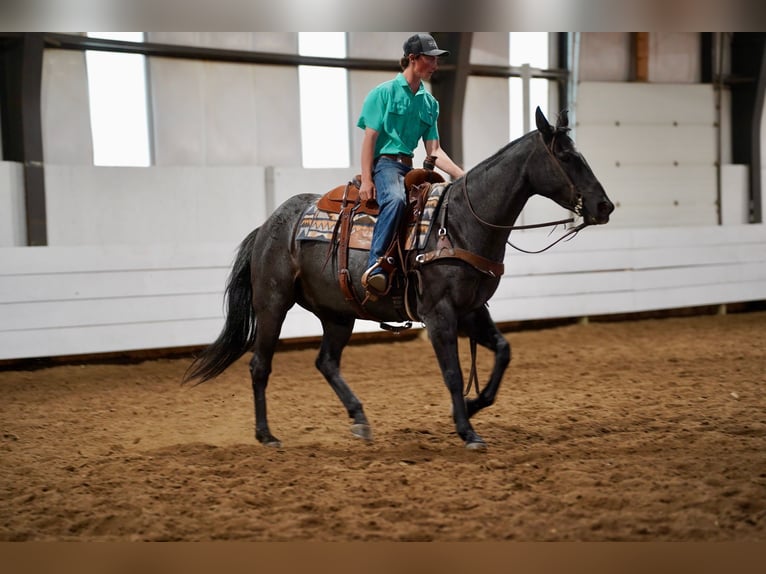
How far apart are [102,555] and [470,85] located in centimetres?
857

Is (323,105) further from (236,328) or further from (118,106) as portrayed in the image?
(236,328)

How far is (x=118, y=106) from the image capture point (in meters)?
8.59

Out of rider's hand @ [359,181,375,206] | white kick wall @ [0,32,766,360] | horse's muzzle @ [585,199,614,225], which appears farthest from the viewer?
white kick wall @ [0,32,766,360]

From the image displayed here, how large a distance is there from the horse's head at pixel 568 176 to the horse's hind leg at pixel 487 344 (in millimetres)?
854

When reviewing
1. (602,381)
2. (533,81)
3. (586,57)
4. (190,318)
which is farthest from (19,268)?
(586,57)

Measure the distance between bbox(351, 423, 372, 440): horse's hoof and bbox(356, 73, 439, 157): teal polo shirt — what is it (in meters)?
1.61

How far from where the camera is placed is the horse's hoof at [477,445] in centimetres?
451

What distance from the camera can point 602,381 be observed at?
22.8ft

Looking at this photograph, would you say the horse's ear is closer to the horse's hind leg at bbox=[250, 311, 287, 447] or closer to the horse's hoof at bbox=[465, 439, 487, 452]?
the horse's hoof at bbox=[465, 439, 487, 452]

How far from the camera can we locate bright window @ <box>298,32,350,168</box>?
960 centimetres

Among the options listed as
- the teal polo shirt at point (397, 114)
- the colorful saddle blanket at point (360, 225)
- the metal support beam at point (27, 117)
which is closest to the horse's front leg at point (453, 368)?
the colorful saddle blanket at point (360, 225)

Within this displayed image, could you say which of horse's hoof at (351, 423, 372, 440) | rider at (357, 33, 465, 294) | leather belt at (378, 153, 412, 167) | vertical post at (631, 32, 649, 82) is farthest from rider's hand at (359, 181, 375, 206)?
vertical post at (631, 32, 649, 82)

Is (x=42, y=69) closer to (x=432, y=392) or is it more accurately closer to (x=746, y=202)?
(x=432, y=392)

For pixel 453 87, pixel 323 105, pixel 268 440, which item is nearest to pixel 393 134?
pixel 268 440
